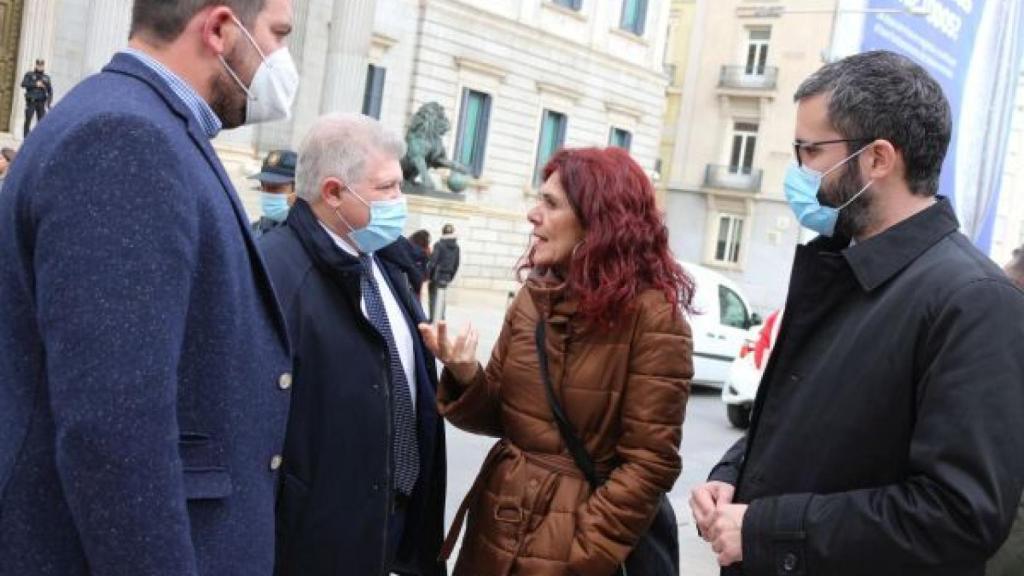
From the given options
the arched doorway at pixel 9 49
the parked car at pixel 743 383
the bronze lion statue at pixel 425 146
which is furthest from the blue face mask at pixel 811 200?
the arched doorway at pixel 9 49

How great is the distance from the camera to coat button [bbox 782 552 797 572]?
2135 millimetres

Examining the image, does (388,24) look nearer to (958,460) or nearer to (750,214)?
(750,214)

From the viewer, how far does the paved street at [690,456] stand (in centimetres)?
660

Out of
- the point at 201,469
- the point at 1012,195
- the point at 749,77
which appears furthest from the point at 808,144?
the point at 1012,195

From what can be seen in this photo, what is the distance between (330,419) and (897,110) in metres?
1.67

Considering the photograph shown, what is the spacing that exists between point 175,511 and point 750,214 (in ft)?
137

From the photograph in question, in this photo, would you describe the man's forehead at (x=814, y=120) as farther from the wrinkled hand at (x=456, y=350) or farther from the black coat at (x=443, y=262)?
the black coat at (x=443, y=262)

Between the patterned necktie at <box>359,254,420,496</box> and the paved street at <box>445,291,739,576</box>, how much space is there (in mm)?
3122

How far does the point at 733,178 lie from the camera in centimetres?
4284

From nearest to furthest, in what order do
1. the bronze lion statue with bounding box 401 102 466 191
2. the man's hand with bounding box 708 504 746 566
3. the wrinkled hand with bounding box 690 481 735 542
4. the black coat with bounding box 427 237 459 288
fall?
1. the man's hand with bounding box 708 504 746 566
2. the wrinkled hand with bounding box 690 481 735 542
3. the black coat with bounding box 427 237 459 288
4. the bronze lion statue with bounding box 401 102 466 191

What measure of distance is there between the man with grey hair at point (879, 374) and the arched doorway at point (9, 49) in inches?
815

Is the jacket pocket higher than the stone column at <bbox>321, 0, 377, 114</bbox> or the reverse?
the reverse

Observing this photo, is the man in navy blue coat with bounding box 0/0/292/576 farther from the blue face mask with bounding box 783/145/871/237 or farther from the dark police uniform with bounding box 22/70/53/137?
the dark police uniform with bounding box 22/70/53/137

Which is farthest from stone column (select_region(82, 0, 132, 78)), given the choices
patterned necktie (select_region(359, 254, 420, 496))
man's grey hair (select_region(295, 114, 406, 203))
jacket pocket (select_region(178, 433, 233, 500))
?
jacket pocket (select_region(178, 433, 233, 500))
